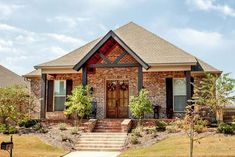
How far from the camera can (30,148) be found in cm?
1898

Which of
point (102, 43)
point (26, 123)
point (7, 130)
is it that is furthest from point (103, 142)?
point (102, 43)

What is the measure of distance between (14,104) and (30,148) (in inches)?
162

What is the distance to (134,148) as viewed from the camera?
19344 mm

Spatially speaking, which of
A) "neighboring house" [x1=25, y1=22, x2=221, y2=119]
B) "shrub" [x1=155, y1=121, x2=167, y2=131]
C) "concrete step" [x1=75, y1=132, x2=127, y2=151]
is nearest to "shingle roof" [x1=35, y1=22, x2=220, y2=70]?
"neighboring house" [x1=25, y1=22, x2=221, y2=119]

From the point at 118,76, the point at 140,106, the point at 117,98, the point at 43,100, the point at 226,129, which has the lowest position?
the point at 226,129

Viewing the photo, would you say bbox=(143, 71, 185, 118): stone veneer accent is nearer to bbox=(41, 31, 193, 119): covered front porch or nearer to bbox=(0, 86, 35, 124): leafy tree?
bbox=(41, 31, 193, 119): covered front porch

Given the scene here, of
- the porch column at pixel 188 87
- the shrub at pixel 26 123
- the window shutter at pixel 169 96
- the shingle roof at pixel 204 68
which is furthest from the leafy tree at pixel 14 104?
the shingle roof at pixel 204 68

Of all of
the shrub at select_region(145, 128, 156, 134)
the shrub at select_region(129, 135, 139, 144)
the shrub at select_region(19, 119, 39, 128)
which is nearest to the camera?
the shrub at select_region(129, 135, 139, 144)

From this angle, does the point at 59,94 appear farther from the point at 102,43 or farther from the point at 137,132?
the point at 137,132

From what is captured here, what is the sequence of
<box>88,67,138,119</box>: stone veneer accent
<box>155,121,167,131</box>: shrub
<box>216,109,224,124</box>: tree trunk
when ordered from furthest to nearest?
<box>88,67,138,119</box>: stone veneer accent, <box>216,109,224,124</box>: tree trunk, <box>155,121,167,131</box>: shrub

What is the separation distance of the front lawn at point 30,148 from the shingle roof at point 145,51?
6889 mm

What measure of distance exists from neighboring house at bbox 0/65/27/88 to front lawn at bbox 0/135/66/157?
1784cm

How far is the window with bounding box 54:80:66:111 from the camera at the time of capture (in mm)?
27844

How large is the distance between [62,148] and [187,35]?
8.98 metres
